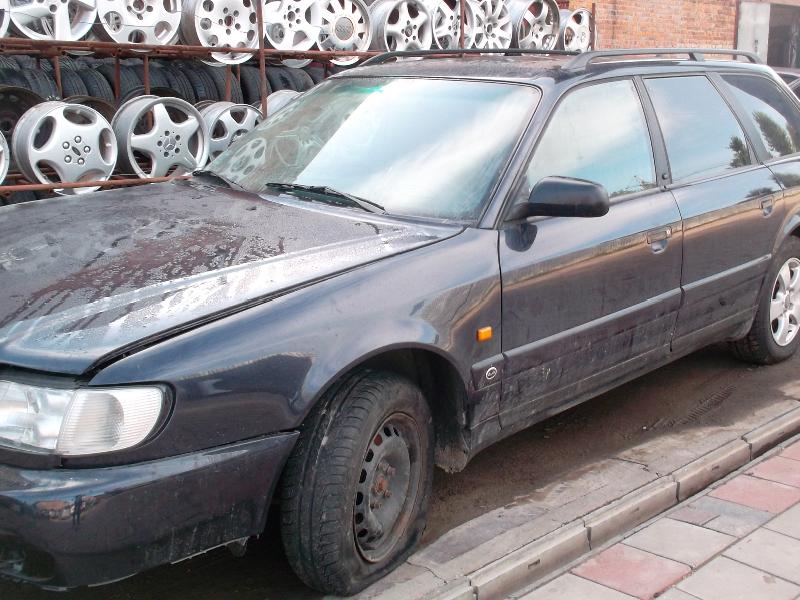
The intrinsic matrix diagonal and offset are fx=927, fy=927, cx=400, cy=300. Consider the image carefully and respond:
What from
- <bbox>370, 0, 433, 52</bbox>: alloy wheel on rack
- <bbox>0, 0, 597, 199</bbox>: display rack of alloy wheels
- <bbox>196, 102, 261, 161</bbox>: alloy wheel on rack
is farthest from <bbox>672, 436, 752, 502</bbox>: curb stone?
<bbox>370, 0, 433, 52</bbox>: alloy wheel on rack

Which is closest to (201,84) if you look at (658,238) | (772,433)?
(658,238)

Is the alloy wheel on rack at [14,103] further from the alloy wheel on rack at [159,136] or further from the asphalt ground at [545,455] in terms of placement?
the asphalt ground at [545,455]

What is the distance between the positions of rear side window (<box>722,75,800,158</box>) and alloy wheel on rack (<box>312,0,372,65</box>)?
4.21 metres

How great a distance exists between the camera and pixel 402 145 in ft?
12.0

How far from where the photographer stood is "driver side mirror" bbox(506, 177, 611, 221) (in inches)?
129

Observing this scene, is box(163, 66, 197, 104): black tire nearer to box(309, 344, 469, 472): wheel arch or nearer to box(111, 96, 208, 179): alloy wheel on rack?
→ box(111, 96, 208, 179): alloy wheel on rack

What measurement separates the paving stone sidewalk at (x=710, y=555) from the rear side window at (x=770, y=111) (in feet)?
6.97

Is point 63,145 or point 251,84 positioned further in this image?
point 251,84

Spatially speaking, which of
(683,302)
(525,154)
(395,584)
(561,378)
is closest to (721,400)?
(683,302)

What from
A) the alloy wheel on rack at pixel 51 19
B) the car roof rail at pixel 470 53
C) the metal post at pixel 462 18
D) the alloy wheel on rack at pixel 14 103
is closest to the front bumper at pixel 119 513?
the car roof rail at pixel 470 53

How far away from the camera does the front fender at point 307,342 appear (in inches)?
95.6

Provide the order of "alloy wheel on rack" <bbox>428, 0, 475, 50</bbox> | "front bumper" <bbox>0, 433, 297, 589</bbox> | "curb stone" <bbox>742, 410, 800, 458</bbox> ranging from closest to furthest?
"front bumper" <bbox>0, 433, 297, 589</bbox> < "curb stone" <bbox>742, 410, 800, 458</bbox> < "alloy wheel on rack" <bbox>428, 0, 475, 50</bbox>

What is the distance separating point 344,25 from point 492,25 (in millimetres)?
2162

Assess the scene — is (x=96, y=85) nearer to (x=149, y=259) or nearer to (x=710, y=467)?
(x=149, y=259)
